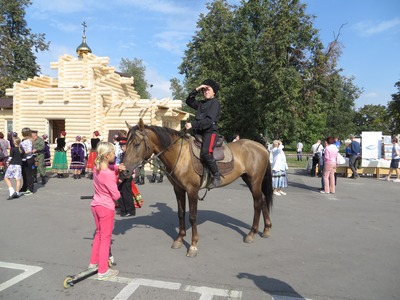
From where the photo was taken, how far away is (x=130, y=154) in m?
4.50

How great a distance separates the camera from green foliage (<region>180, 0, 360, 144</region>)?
26953 mm

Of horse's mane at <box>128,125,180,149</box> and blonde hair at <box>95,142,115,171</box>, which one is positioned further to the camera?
horse's mane at <box>128,125,180,149</box>

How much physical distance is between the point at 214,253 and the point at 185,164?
5.07 ft

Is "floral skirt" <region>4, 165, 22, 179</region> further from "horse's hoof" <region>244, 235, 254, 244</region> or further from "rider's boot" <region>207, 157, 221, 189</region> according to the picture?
"horse's hoof" <region>244, 235, 254, 244</region>

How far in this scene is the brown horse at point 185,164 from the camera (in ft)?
15.1

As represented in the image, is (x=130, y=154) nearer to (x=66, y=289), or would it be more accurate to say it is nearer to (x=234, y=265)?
(x=66, y=289)

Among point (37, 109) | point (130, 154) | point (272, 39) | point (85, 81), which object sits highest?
point (272, 39)

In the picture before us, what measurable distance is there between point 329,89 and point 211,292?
3001cm

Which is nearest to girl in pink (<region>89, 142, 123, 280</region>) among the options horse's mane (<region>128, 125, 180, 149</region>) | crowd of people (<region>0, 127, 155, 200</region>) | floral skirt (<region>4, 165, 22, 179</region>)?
horse's mane (<region>128, 125, 180, 149</region>)

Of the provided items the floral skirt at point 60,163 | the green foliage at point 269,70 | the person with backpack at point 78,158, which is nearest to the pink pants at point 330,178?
the person with backpack at point 78,158

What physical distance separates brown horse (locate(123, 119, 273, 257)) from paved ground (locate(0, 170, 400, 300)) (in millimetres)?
561

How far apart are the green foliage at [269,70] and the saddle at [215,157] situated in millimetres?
21606

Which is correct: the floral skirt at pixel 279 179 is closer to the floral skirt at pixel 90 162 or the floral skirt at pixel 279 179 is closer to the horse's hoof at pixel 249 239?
the horse's hoof at pixel 249 239

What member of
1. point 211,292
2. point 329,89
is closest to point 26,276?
point 211,292
